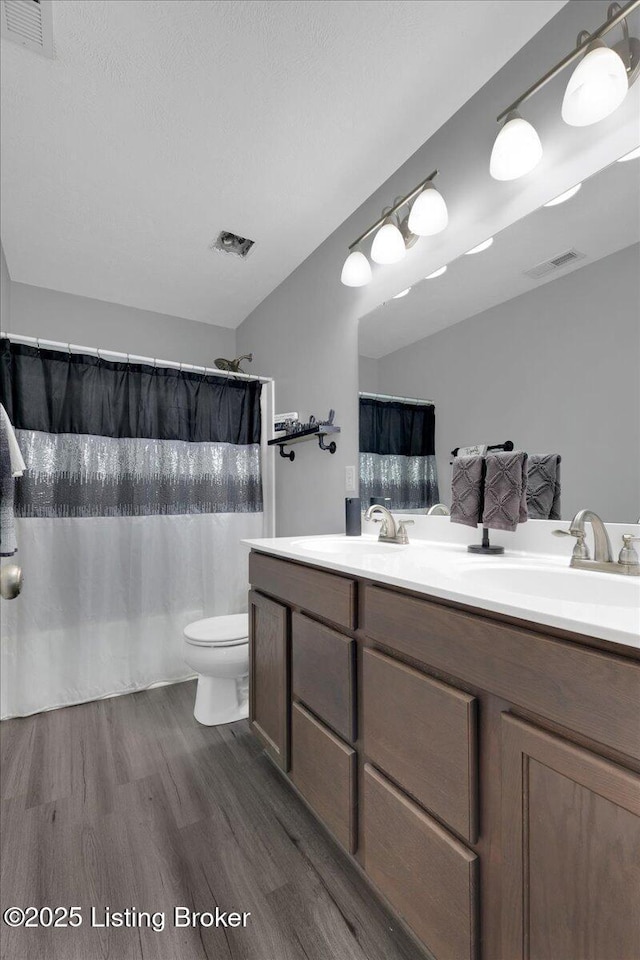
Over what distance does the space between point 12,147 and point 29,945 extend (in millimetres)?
2455

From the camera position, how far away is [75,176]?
1.79 meters

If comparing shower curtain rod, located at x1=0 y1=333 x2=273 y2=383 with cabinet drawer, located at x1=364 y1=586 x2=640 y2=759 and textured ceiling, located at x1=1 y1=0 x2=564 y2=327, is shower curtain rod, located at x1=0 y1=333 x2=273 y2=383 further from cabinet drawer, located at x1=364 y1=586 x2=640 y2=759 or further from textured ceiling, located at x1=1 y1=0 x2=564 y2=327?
cabinet drawer, located at x1=364 y1=586 x2=640 y2=759

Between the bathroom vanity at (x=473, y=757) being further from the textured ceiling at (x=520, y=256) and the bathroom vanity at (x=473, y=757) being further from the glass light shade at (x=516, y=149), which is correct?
the glass light shade at (x=516, y=149)

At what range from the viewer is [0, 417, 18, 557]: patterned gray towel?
1.57 meters

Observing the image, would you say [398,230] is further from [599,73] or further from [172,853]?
[172,853]

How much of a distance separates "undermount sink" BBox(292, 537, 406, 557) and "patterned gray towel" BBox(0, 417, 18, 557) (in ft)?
3.33

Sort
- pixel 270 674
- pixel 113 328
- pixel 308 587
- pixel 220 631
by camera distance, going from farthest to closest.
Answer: pixel 113 328
pixel 220 631
pixel 270 674
pixel 308 587

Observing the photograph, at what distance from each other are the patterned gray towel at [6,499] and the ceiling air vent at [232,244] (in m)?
1.33

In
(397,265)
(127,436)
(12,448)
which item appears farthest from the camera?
(127,436)

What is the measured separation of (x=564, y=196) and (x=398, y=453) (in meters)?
0.97

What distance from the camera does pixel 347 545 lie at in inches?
68.1

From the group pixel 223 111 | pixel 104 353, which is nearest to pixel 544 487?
pixel 223 111

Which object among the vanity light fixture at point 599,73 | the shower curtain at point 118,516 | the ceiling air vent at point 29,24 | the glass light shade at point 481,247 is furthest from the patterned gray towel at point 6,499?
the vanity light fixture at point 599,73

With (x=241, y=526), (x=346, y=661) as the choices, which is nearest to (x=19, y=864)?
(x=346, y=661)
